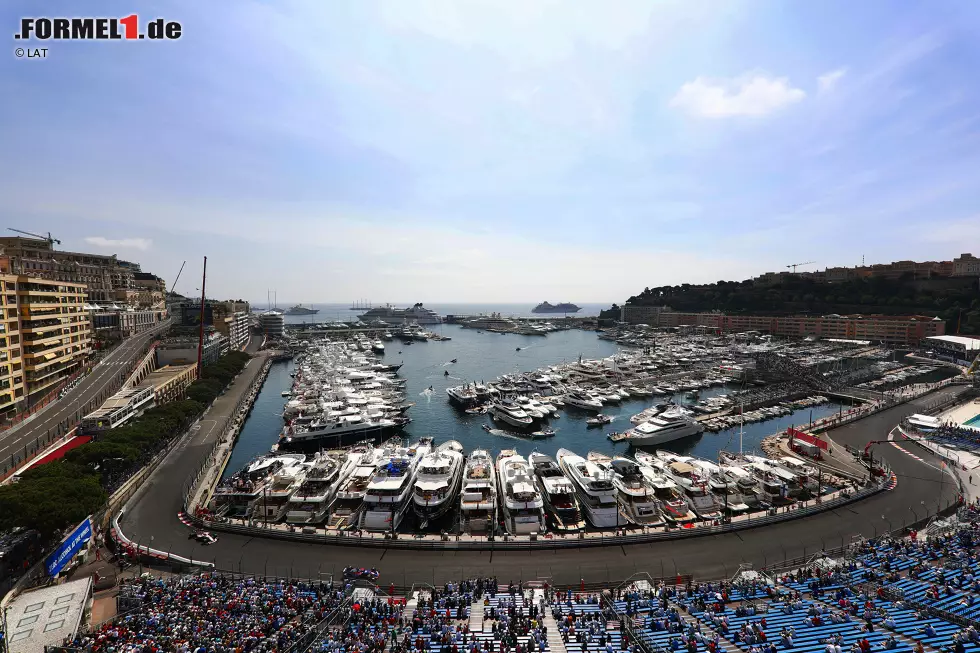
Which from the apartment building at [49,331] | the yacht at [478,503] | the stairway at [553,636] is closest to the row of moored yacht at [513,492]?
the yacht at [478,503]

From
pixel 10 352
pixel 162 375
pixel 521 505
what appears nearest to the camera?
pixel 521 505

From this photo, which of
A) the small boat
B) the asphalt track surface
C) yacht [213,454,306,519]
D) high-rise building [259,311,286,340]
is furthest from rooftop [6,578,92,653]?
high-rise building [259,311,286,340]

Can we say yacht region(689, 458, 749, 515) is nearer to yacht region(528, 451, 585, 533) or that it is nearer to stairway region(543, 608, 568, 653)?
yacht region(528, 451, 585, 533)

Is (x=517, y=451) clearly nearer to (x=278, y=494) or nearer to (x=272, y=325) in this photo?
(x=278, y=494)

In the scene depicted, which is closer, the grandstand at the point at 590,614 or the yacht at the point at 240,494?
the grandstand at the point at 590,614

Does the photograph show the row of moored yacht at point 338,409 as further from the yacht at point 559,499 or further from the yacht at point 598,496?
the yacht at point 598,496

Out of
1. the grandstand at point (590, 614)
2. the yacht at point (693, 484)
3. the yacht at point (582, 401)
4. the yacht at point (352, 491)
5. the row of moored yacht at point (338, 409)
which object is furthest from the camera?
the yacht at point (582, 401)

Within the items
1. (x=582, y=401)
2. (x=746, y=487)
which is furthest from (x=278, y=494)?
(x=582, y=401)
